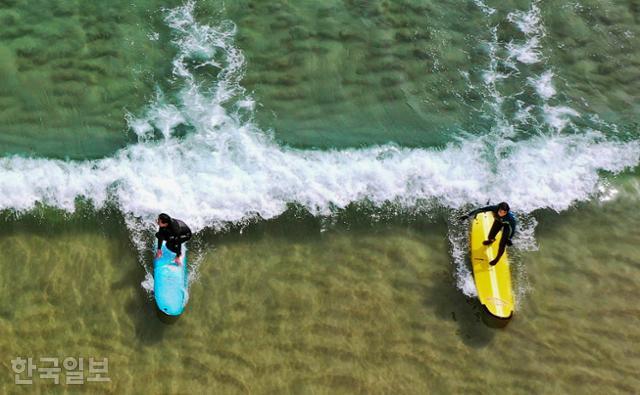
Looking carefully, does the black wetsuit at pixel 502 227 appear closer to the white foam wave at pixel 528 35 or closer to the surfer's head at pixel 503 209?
the surfer's head at pixel 503 209

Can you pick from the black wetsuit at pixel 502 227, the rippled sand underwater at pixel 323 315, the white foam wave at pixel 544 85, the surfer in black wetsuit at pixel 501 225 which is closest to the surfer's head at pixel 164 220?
the rippled sand underwater at pixel 323 315

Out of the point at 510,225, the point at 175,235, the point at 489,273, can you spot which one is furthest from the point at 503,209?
the point at 175,235

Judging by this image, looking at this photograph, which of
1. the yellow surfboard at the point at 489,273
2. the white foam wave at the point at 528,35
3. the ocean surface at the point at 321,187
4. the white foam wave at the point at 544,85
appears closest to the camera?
the ocean surface at the point at 321,187

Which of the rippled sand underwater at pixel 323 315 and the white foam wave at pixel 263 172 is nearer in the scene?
the rippled sand underwater at pixel 323 315

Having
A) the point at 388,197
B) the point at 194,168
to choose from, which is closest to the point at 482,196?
the point at 388,197

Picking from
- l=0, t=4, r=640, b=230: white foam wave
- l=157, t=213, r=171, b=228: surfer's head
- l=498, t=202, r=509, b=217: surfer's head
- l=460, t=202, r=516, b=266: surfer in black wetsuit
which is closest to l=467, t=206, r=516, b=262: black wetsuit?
l=460, t=202, r=516, b=266: surfer in black wetsuit

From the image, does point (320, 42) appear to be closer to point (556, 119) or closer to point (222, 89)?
point (222, 89)

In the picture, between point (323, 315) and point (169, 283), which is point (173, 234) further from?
point (323, 315)

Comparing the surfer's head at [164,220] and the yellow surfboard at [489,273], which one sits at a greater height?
the surfer's head at [164,220]
